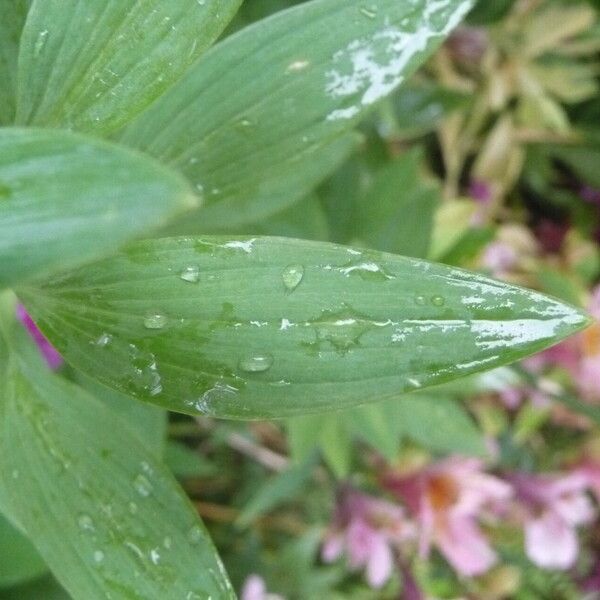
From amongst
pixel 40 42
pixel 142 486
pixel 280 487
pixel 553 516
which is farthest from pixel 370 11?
pixel 553 516

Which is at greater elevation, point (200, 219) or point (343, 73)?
point (343, 73)

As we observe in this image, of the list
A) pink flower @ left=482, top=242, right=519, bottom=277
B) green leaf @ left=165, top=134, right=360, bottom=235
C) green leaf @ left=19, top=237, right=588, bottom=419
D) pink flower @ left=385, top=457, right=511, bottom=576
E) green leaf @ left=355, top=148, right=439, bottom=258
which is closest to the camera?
green leaf @ left=19, top=237, right=588, bottom=419

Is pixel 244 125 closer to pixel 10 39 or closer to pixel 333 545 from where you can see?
pixel 10 39

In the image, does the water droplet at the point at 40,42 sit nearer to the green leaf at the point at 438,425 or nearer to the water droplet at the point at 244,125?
the water droplet at the point at 244,125

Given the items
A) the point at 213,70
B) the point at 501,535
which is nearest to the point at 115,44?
the point at 213,70

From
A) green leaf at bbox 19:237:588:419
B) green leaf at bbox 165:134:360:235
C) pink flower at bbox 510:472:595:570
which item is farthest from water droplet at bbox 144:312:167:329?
pink flower at bbox 510:472:595:570

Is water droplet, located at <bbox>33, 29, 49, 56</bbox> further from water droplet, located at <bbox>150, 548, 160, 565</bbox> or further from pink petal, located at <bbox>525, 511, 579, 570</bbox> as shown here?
pink petal, located at <bbox>525, 511, 579, 570</bbox>

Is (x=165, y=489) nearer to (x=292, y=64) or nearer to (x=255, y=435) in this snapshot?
(x=292, y=64)
